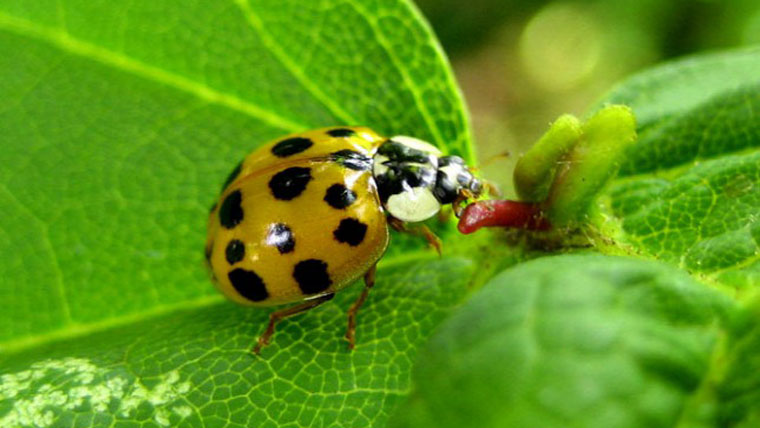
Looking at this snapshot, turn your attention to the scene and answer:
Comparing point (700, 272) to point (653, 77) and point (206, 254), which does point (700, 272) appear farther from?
point (206, 254)

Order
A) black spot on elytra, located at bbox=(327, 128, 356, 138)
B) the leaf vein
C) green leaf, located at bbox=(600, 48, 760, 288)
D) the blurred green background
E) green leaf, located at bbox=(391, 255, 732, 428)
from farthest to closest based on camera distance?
the blurred green background, the leaf vein, black spot on elytra, located at bbox=(327, 128, 356, 138), green leaf, located at bbox=(600, 48, 760, 288), green leaf, located at bbox=(391, 255, 732, 428)

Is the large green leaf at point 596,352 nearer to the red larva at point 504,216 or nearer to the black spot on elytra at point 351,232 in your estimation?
the red larva at point 504,216

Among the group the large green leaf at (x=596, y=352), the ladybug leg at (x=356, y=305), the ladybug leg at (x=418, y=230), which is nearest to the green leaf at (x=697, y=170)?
the large green leaf at (x=596, y=352)

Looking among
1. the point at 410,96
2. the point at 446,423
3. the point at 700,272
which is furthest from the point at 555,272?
the point at 410,96

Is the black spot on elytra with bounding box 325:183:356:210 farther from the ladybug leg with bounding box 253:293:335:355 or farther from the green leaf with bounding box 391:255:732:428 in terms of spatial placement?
the green leaf with bounding box 391:255:732:428

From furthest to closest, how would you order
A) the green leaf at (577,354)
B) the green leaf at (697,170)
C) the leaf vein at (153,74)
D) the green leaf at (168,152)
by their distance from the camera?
the leaf vein at (153,74)
the green leaf at (168,152)
the green leaf at (697,170)
the green leaf at (577,354)

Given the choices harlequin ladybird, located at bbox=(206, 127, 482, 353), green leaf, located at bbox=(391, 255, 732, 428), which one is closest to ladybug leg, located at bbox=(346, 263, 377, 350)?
harlequin ladybird, located at bbox=(206, 127, 482, 353)

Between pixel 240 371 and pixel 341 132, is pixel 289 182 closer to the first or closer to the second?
pixel 341 132
